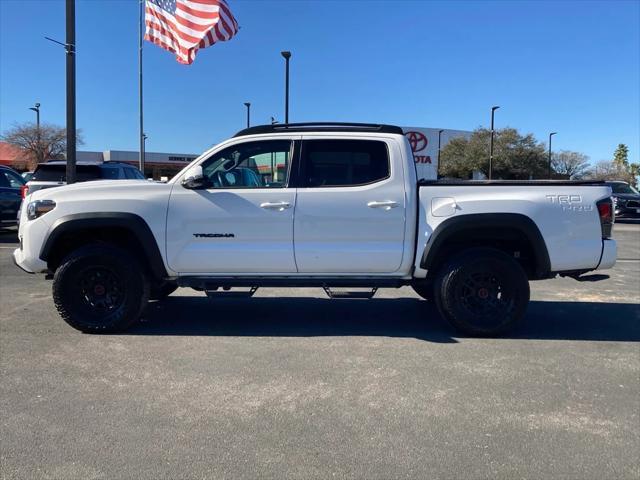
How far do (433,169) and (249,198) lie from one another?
A: 51.8 m

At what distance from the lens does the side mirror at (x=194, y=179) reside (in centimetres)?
531

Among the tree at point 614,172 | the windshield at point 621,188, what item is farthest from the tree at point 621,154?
the windshield at point 621,188

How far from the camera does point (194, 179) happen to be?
532 centimetres

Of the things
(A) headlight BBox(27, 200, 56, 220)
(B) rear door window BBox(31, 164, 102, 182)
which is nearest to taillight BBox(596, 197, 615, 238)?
(A) headlight BBox(27, 200, 56, 220)

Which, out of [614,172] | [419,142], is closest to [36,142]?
[419,142]

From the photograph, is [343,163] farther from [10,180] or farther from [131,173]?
[10,180]

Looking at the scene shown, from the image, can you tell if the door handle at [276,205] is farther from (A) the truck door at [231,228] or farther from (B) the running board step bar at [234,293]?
(B) the running board step bar at [234,293]

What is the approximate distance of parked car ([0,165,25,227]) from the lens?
13219 mm

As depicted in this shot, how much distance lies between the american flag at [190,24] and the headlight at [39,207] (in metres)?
5.26

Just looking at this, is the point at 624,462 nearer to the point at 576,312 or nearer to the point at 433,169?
the point at 576,312

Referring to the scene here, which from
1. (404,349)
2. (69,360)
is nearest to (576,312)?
(404,349)

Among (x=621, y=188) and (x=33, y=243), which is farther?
(x=621, y=188)

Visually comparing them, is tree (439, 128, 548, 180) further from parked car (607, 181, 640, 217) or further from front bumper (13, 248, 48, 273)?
front bumper (13, 248, 48, 273)

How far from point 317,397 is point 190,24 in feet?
27.1
